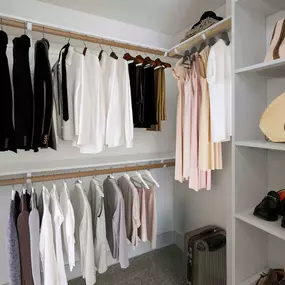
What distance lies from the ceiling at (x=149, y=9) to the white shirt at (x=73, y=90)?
62 cm

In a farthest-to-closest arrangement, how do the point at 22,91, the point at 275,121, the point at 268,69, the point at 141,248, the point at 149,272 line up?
the point at 141,248
the point at 149,272
the point at 22,91
the point at 268,69
the point at 275,121

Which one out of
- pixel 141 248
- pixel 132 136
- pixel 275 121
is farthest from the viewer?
pixel 141 248

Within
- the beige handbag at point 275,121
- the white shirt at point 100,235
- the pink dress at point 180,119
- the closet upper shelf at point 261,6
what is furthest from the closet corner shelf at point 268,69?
the white shirt at point 100,235

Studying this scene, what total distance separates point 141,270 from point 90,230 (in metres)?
0.83

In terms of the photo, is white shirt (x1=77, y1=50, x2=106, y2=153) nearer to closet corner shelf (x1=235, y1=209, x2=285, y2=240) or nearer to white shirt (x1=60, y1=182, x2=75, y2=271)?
white shirt (x1=60, y1=182, x2=75, y2=271)

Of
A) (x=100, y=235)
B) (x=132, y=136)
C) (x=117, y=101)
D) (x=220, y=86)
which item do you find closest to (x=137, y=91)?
(x=117, y=101)

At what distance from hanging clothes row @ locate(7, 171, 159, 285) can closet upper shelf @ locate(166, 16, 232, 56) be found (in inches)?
45.7

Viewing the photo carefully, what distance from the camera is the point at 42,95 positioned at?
1.32 m

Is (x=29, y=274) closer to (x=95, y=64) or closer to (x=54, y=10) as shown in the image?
(x=95, y=64)

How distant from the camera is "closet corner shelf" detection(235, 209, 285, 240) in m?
1.01

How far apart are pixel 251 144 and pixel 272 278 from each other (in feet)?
2.67

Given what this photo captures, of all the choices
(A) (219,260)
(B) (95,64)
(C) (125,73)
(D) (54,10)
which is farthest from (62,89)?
(A) (219,260)

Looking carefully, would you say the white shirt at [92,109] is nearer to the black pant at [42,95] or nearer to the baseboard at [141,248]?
the black pant at [42,95]

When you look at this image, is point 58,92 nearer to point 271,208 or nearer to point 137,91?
point 137,91
